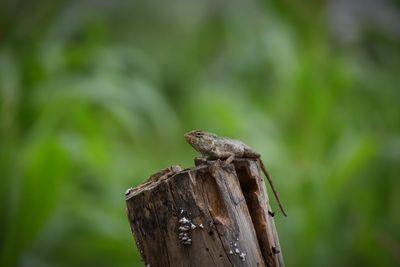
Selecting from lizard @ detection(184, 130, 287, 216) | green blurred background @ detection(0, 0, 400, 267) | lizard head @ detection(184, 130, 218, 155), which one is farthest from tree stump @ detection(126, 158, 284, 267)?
green blurred background @ detection(0, 0, 400, 267)

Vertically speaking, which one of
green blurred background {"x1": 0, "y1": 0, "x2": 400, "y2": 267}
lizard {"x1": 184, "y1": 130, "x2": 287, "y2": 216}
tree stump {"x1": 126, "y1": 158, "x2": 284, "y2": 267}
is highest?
green blurred background {"x1": 0, "y1": 0, "x2": 400, "y2": 267}

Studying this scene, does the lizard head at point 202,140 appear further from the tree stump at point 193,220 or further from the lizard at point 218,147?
the tree stump at point 193,220

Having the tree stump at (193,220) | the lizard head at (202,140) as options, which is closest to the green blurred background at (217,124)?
the lizard head at (202,140)

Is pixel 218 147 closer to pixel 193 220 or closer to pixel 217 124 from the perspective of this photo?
pixel 193 220

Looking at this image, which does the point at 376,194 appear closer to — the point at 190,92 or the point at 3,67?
the point at 190,92

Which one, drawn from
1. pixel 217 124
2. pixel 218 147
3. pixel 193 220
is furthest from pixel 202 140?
pixel 217 124

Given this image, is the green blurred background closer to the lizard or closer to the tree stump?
the lizard

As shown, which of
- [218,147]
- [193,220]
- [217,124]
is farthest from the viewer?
[217,124]
